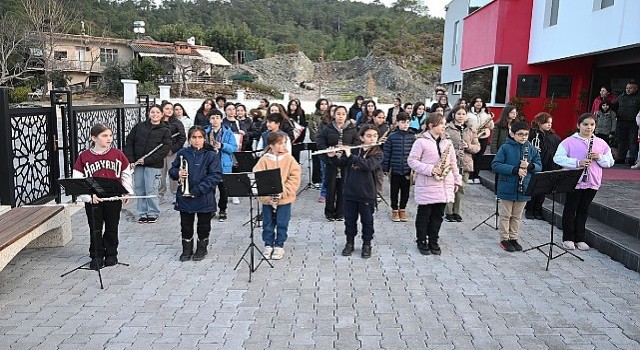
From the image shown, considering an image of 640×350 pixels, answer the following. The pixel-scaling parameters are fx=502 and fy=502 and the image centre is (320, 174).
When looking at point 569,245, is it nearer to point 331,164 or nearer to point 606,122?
point 331,164

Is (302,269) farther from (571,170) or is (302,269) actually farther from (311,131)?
(311,131)

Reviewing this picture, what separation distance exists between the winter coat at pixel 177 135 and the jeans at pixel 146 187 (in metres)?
0.70

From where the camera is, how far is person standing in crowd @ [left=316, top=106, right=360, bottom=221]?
26.5ft

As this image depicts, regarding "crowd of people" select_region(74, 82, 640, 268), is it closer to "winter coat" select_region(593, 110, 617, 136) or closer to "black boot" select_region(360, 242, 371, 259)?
"black boot" select_region(360, 242, 371, 259)

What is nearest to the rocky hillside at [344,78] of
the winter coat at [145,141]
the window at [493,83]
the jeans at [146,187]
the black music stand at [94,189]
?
the window at [493,83]

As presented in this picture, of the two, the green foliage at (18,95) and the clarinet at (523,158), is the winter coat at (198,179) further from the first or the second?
the green foliage at (18,95)

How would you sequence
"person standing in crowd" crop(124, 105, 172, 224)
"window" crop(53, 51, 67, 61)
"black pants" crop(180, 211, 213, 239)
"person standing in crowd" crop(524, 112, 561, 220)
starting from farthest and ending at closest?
"window" crop(53, 51, 67, 61), "person standing in crowd" crop(524, 112, 561, 220), "person standing in crowd" crop(124, 105, 172, 224), "black pants" crop(180, 211, 213, 239)

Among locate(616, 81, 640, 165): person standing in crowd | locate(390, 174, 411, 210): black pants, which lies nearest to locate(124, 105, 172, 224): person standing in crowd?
locate(390, 174, 411, 210): black pants

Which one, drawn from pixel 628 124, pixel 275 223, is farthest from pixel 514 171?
pixel 628 124

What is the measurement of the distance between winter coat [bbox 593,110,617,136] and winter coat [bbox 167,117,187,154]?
9.12 m

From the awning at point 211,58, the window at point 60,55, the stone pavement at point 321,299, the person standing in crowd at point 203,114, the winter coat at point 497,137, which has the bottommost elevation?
the stone pavement at point 321,299

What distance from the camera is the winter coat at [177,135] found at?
845cm

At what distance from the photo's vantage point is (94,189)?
5.22 meters

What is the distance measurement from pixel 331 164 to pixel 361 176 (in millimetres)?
1935
